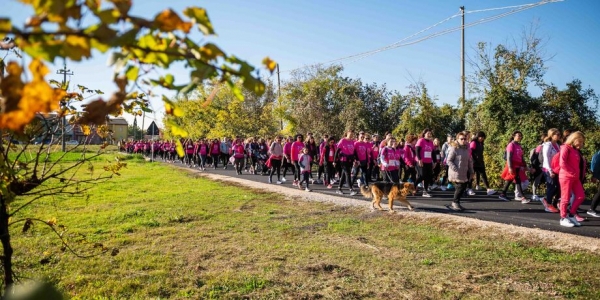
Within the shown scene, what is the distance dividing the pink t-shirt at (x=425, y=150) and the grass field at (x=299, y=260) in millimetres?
3987

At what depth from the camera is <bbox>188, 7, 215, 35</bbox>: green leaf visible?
4.41 ft

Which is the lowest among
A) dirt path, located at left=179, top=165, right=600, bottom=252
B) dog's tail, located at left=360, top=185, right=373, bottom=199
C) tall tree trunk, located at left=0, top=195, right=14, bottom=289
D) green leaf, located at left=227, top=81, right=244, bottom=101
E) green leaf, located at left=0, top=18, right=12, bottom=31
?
dirt path, located at left=179, top=165, right=600, bottom=252

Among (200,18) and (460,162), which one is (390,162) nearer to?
(460,162)

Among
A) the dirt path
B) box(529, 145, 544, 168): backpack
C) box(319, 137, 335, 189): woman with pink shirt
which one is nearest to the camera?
the dirt path

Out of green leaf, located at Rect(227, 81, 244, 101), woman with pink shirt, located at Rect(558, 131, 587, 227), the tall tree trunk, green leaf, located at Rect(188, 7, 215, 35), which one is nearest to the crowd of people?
woman with pink shirt, located at Rect(558, 131, 587, 227)

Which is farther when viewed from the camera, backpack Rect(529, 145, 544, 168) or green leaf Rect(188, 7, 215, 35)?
backpack Rect(529, 145, 544, 168)

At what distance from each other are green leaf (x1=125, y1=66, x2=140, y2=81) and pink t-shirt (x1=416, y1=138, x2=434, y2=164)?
37.9 ft

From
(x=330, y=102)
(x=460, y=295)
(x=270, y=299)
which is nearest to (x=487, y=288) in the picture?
(x=460, y=295)

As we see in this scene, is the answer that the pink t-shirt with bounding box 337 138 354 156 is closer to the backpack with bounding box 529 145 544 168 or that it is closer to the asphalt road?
the asphalt road

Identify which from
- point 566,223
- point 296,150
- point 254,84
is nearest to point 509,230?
point 566,223

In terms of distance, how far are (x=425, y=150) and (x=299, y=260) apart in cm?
794

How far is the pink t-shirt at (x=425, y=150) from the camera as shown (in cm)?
1216

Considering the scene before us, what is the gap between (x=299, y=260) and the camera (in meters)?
5.53

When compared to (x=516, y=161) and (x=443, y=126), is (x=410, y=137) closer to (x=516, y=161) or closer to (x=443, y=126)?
(x=516, y=161)
